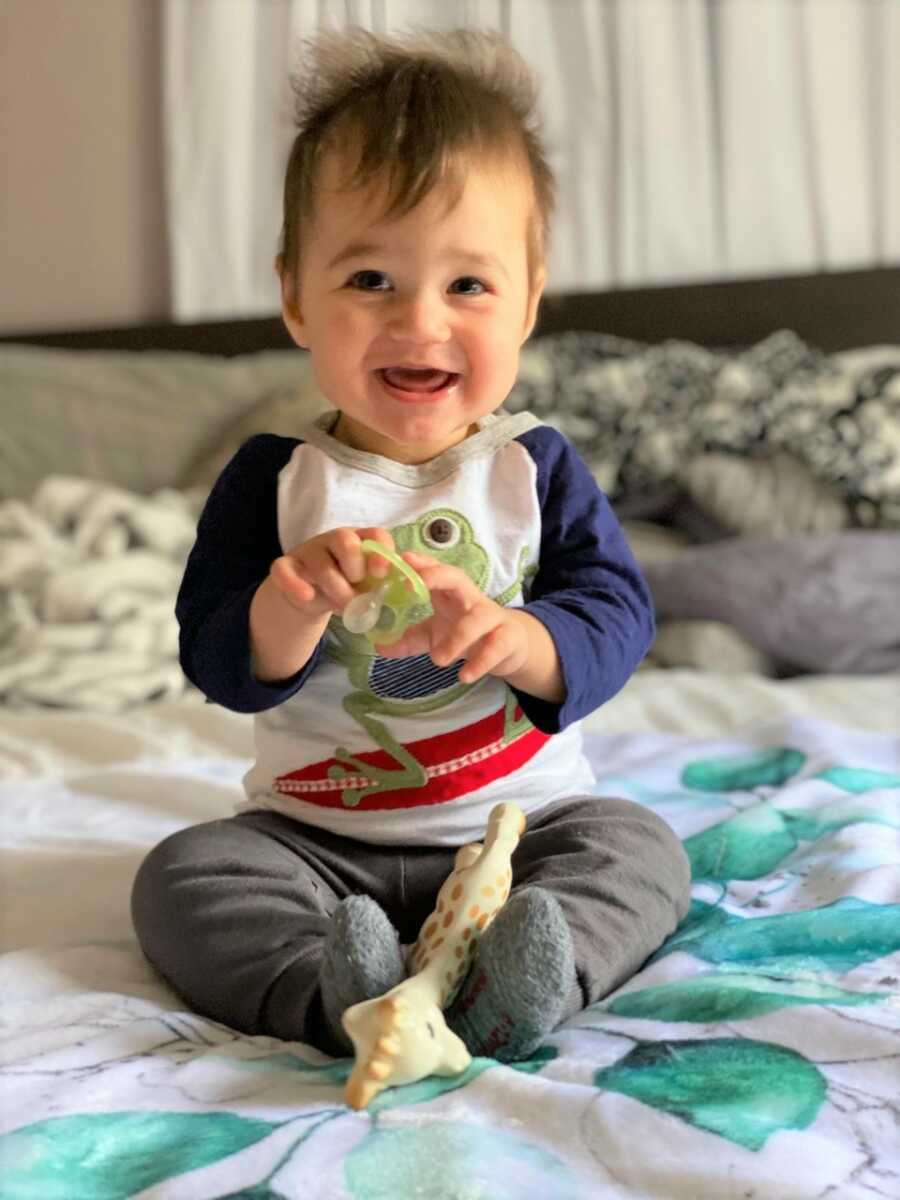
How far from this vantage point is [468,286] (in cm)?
85

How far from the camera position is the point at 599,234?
8.19 ft

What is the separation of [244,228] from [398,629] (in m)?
2.00

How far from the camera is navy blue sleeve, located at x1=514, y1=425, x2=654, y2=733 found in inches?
32.8

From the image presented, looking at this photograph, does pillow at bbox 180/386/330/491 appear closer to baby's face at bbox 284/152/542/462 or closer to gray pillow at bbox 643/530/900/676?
gray pillow at bbox 643/530/900/676

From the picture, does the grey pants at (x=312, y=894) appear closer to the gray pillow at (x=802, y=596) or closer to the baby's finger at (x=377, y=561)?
the baby's finger at (x=377, y=561)

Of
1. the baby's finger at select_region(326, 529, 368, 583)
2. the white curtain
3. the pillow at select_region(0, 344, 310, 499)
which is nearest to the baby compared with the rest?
the baby's finger at select_region(326, 529, 368, 583)

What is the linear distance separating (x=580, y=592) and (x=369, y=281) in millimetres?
238

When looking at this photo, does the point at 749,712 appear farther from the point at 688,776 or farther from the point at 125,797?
the point at 125,797

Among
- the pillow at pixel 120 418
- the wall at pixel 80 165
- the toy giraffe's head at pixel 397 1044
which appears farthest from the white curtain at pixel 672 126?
the toy giraffe's head at pixel 397 1044

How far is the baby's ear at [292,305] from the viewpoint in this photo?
915 millimetres

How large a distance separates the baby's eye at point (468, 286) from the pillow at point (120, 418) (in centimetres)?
142

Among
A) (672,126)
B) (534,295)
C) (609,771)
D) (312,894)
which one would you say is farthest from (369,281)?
(672,126)

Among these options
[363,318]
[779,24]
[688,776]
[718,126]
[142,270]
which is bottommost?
[688,776]

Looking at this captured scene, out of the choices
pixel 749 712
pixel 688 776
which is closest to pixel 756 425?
pixel 749 712
